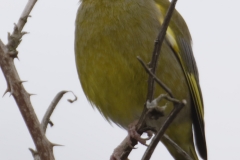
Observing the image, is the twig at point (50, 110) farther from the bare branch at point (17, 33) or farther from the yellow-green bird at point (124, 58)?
the yellow-green bird at point (124, 58)

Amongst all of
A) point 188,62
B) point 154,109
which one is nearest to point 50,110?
point 154,109

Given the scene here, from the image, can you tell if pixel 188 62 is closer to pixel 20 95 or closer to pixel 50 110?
pixel 50 110

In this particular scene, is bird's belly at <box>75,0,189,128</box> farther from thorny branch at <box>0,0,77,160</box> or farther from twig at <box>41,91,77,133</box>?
thorny branch at <box>0,0,77,160</box>

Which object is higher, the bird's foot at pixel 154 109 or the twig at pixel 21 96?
the twig at pixel 21 96

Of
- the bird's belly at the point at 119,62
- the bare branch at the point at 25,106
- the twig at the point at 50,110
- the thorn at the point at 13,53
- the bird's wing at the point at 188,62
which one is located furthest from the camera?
the bird's wing at the point at 188,62

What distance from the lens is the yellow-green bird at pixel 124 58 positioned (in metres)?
3.08

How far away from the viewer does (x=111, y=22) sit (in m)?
3.18

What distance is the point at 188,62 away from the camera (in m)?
3.79

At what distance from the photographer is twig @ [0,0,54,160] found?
1.37 m

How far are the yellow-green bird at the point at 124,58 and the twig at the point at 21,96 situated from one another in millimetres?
1517

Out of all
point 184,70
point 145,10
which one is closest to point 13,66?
point 145,10

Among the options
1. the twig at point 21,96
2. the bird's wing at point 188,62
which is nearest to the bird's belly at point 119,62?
the bird's wing at point 188,62

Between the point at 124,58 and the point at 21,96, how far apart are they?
1.67 m

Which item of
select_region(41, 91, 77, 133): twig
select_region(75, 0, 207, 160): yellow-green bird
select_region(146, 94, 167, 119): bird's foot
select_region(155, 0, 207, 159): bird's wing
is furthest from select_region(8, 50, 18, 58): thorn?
select_region(155, 0, 207, 159): bird's wing
